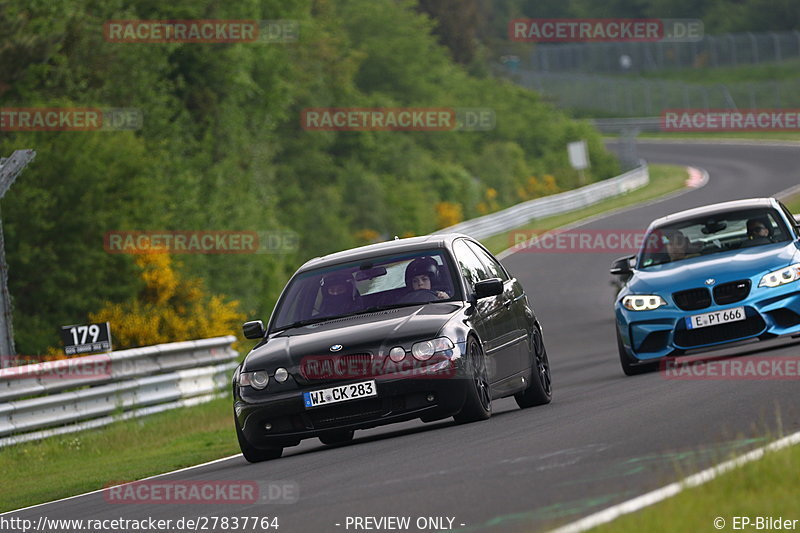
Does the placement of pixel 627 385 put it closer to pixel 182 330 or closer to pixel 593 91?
pixel 182 330

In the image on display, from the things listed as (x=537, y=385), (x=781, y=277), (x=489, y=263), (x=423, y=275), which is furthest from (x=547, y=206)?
(x=423, y=275)

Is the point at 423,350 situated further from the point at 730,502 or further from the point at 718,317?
the point at 730,502

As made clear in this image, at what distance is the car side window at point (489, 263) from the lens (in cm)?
1363

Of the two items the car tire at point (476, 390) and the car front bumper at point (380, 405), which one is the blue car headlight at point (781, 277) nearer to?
the car tire at point (476, 390)

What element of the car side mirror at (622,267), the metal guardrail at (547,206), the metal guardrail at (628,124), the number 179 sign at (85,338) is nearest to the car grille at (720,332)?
the car side mirror at (622,267)

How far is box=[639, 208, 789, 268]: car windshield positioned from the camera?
15.7 meters

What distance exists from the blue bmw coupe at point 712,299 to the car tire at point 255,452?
446 centimetres

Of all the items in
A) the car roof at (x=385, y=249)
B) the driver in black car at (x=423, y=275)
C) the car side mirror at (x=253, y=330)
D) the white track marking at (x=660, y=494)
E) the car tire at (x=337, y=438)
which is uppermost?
the car roof at (x=385, y=249)

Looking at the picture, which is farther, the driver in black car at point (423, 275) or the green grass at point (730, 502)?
the driver in black car at point (423, 275)

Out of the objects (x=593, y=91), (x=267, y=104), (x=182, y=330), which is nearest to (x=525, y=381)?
(x=182, y=330)

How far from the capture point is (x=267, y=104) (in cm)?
5297

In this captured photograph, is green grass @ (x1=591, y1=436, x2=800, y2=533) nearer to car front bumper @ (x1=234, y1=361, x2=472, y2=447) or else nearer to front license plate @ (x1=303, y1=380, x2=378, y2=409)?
car front bumper @ (x1=234, y1=361, x2=472, y2=447)

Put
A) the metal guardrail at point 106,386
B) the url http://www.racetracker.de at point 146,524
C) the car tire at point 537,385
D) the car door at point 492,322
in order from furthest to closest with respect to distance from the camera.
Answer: the metal guardrail at point 106,386, the car tire at point 537,385, the car door at point 492,322, the url http://www.racetracker.de at point 146,524

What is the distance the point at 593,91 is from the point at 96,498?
9705cm
